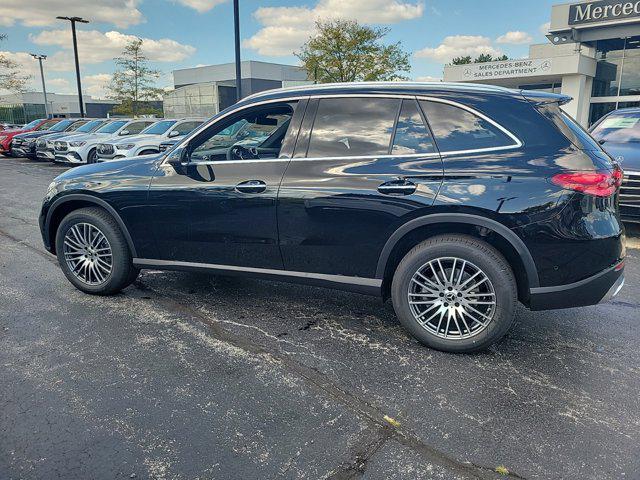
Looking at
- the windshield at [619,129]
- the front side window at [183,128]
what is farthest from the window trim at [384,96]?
the front side window at [183,128]

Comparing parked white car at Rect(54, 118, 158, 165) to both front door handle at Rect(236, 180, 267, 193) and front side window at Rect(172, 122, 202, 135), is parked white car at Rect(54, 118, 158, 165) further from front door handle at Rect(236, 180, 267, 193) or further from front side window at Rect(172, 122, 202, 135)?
front door handle at Rect(236, 180, 267, 193)

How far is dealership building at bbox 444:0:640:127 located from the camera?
2633cm

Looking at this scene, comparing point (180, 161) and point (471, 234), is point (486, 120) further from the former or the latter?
point (180, 161)

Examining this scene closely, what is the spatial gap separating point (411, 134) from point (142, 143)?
11830mm

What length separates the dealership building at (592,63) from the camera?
2633 centimetres

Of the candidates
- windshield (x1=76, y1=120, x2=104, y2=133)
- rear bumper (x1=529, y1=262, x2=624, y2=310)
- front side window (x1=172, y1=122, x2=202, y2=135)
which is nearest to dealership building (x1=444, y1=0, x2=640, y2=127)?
front side window (x1=172, y1=122, x2=202, y2=135)

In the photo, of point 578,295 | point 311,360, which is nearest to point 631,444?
point 578,295

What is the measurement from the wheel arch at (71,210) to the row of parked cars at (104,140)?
692 cm

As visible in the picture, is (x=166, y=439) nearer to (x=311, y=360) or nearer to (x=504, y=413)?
(x=311, y=360)

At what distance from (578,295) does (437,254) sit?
92 cm

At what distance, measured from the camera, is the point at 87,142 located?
1571cm

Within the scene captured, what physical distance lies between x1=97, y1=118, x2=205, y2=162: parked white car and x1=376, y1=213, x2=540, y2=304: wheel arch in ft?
36.2

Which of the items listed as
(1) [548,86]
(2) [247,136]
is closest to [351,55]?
(1) [548,86]

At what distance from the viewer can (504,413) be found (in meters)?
2.71
